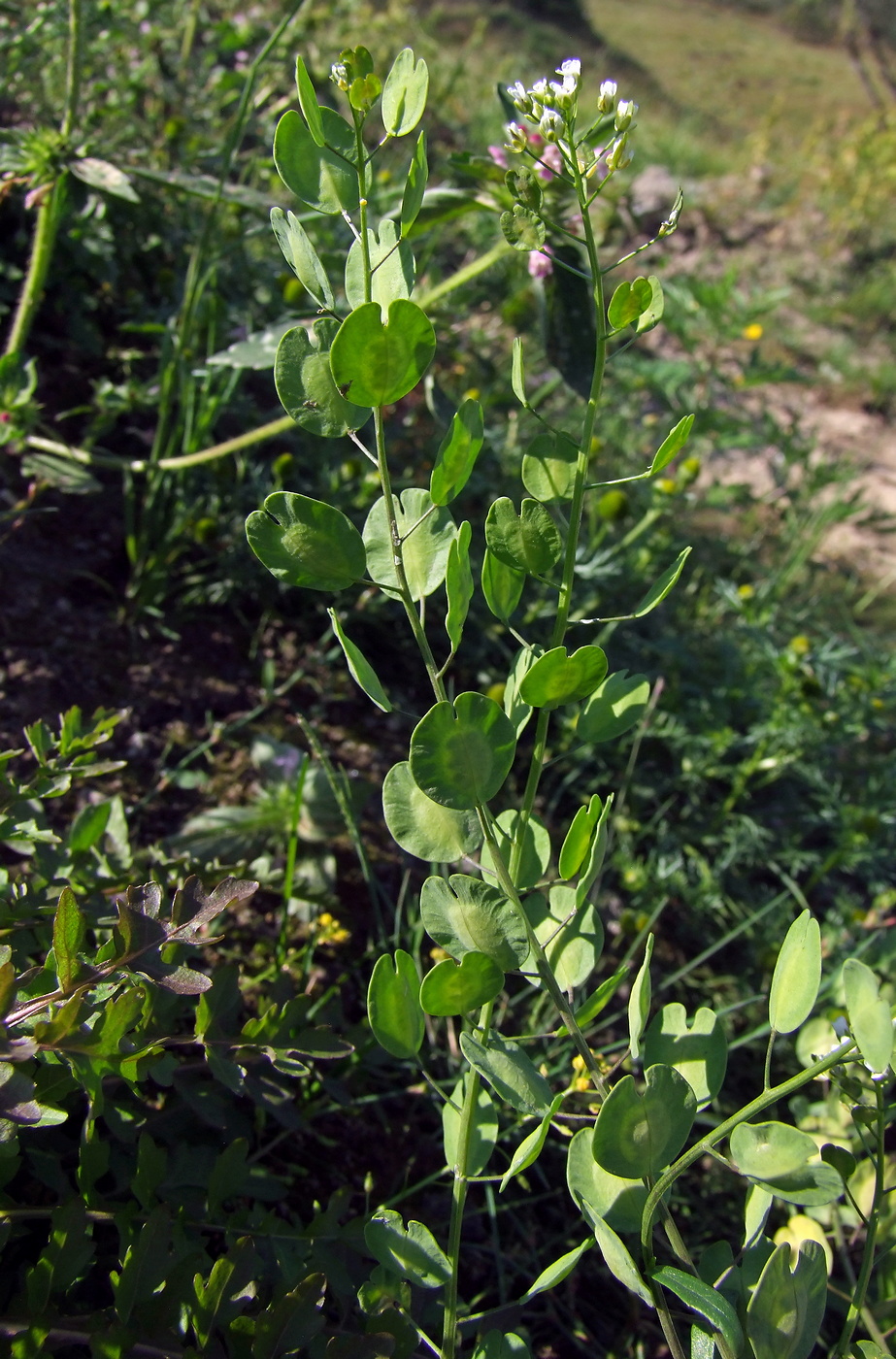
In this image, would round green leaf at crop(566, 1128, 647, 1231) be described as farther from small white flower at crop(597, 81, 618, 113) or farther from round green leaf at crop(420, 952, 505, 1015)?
small white flower at crop(597, 81, 618, 113)

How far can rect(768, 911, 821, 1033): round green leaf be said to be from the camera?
2.16 feet

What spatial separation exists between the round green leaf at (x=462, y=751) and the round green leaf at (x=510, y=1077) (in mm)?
167

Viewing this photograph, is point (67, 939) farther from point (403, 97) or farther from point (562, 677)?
point (403, 97)

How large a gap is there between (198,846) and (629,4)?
16587mm

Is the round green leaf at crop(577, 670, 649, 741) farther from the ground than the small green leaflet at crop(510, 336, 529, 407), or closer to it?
closer to it

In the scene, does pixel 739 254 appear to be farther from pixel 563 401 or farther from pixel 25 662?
pixel 25 662

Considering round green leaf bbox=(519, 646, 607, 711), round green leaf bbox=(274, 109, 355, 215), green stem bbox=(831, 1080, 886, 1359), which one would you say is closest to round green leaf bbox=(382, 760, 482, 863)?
round green leaf bbox=(519, 646, 607, 711)

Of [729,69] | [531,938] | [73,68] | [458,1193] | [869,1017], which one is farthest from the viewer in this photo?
[729,69]

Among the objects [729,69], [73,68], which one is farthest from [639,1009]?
[729,69]

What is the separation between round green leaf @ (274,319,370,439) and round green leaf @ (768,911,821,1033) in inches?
18.8

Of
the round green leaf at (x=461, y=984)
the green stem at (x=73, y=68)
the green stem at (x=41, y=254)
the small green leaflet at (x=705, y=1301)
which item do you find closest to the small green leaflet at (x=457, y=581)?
the round green leaf at (x=461, y=984)

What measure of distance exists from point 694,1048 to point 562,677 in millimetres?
328

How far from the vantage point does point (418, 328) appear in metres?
0.60

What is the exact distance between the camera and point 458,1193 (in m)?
0.78
